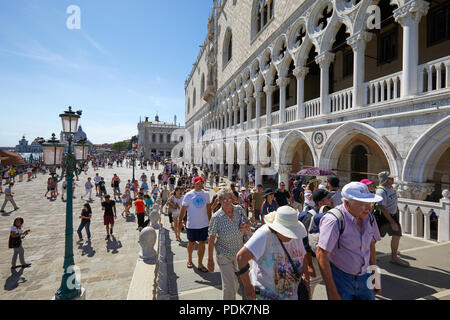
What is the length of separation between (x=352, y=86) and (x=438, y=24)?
3443 mm

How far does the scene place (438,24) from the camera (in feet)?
27.0

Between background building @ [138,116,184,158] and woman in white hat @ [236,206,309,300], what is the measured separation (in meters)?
68.5

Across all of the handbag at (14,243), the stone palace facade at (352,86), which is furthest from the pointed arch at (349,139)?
the handbag at (14,243)

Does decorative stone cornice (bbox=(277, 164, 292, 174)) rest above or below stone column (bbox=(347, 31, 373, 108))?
below

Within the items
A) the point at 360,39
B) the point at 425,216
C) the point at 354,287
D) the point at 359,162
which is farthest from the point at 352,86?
the point at 354,287

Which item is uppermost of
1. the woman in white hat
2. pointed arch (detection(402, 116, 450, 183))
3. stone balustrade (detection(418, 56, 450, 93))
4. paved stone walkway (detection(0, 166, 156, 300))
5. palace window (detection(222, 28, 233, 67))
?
palace window (detection(222, 28, 233, 67))

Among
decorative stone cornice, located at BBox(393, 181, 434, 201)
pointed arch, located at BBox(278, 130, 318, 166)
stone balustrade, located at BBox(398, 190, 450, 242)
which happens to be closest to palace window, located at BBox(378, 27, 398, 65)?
pointed arch, located at BBox(278, 130, 318, 166)

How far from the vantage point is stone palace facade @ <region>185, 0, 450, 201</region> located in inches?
236

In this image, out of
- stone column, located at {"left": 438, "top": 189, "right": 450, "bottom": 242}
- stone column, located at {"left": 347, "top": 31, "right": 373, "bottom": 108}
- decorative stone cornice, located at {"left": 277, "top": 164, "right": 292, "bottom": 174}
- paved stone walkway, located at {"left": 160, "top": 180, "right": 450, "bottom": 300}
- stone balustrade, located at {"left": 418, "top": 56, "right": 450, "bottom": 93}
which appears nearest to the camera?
paved stone walkway, located at {"left": 160, "top": 180, "right": 450, "bottom": 300}

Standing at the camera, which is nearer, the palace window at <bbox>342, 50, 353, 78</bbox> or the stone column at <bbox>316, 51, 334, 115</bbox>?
the stone column at <bbox>316, 51, 334, 115</bbox>

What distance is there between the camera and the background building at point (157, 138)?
69250mm

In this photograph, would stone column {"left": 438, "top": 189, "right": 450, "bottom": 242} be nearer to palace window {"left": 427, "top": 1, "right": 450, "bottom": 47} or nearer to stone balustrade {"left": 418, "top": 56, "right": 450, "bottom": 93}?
stone balustrade {"left": 418, "top": 56, "right": 450, "bottom": 93}

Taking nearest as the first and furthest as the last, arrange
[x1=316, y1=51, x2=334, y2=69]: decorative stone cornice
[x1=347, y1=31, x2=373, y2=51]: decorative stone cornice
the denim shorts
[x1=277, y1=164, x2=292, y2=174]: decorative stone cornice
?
the denim shorts
[x1=347, y1=31, x2=373, y2=51]: decorative stone cornice
[x1=316, y1=51, x2=334, y2=69]: decorative stone cornice
[x1=277, y1=164, x2=292, y2=174]: decorative stone cornice
